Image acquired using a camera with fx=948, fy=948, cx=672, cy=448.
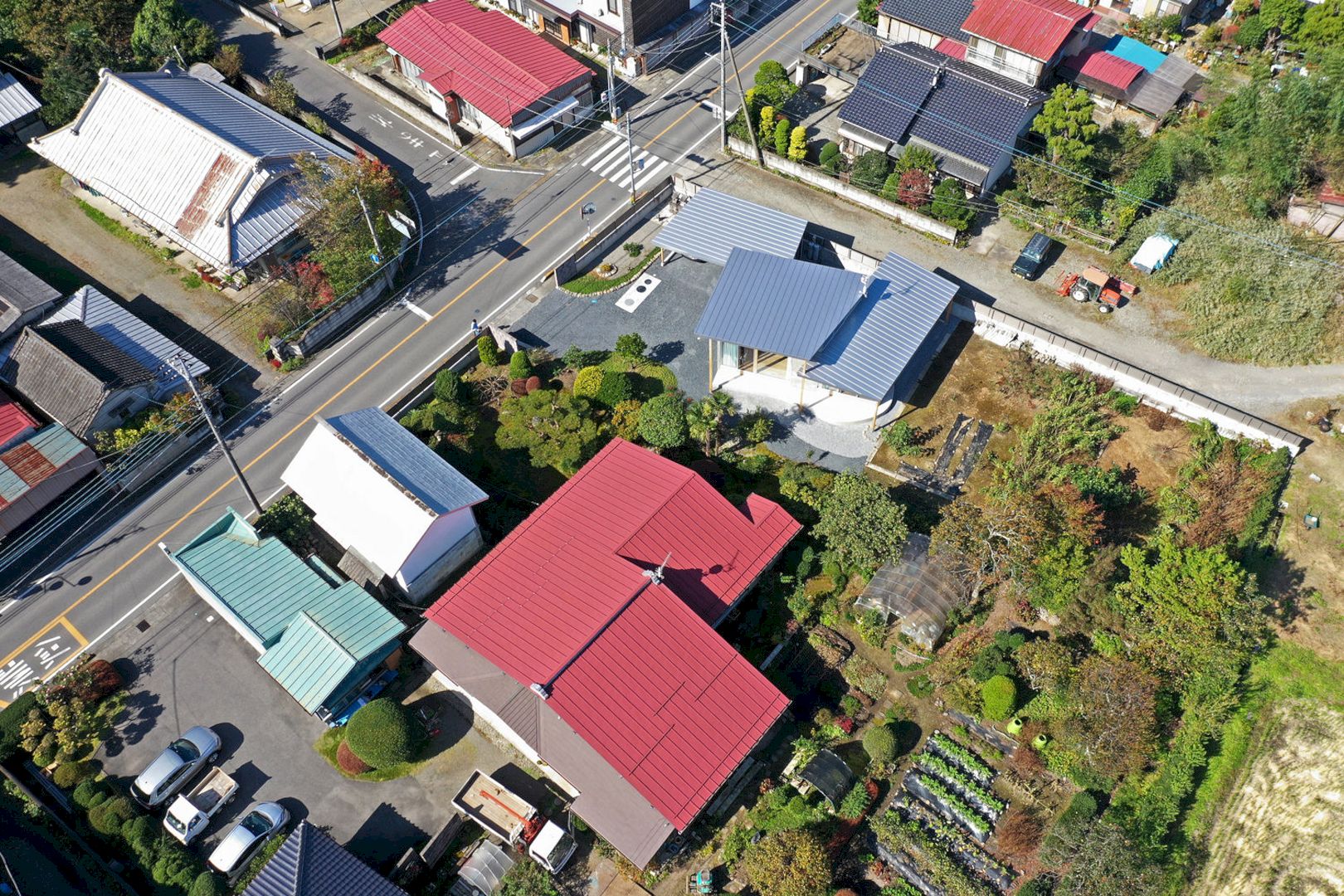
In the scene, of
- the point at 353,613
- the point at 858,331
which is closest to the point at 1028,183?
the point at 858,331

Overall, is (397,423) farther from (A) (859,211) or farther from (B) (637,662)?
(A) (859,211)

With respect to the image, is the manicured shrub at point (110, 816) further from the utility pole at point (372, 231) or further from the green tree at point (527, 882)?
the utility pole at point (372, 231)

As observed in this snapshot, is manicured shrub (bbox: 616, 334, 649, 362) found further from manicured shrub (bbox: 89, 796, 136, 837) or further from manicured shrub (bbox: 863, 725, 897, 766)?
manicured shrub (bbox: 89, 796, 136, 837)

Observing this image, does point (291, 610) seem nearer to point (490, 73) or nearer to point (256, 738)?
point (256, 738)

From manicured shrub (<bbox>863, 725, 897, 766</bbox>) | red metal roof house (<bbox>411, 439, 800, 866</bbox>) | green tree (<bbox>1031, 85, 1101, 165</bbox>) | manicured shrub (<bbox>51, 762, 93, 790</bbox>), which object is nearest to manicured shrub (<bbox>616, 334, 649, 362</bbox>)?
red metal roof house (<bbox>411, 439, 800, 866</bbox>)

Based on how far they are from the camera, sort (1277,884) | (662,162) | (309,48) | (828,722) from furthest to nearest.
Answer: (309,48)
(662,162)
(828,722)
(1277,884)

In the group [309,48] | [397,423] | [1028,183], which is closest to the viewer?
[397,423]
